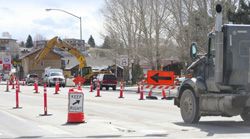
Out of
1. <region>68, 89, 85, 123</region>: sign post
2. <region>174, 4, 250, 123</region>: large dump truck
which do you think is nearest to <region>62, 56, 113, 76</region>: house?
<region>68, 89, 85, 123</region>: sign post

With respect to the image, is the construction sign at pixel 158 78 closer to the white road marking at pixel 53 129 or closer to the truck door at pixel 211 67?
the truck door at pixel 211 67

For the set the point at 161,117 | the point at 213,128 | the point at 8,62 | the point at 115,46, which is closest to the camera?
the point at 213,128

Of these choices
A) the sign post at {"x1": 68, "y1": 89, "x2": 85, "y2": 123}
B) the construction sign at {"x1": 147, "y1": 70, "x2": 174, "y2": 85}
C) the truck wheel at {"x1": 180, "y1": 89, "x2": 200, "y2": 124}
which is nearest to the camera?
the truck wheel at {"x1": 180, "y1": 89, "x2": 200, "y2": 124}

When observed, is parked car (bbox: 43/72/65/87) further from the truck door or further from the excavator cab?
the truck door

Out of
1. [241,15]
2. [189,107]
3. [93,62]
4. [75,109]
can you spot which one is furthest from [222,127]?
[93,62]

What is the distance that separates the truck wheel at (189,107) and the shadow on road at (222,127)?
8.6 inches

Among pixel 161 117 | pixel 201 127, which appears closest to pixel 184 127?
pixel 201 127

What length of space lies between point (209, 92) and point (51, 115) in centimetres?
644

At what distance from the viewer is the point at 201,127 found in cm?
1492

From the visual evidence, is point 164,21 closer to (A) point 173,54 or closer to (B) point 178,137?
(A) point 173,54

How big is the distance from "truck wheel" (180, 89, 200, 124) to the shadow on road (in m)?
0.22

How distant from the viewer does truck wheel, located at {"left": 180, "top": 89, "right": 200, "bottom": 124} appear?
15.7 meters

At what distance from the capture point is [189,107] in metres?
16.0

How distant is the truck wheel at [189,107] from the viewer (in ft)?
51.6
